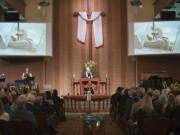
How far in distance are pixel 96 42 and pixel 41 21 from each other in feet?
8.52

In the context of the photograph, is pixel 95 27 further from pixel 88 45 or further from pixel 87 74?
pixel 87 74

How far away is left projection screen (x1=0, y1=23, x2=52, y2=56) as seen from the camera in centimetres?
1841

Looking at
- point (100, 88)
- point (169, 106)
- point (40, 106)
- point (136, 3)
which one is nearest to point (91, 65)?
point (100, 88)

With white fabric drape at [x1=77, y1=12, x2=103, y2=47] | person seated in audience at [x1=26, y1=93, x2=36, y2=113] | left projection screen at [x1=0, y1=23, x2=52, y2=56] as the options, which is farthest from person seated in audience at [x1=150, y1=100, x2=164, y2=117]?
white fabric drape at [x1=77, y1=12, x2=103, y2=47]

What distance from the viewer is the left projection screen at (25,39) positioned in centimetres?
1841

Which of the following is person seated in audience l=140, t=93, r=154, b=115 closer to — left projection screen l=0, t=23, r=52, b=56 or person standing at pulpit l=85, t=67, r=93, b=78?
person standing at pulpit l=85, t=67, r=93, b=78

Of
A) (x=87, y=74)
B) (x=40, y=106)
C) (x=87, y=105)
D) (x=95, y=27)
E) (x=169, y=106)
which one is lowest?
(x=87, y=105)

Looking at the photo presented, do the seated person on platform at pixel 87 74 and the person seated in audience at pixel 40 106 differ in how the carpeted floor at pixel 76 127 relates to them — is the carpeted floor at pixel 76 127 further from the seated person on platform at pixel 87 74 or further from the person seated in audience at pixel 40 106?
the seated person on platform at pixel 87 74

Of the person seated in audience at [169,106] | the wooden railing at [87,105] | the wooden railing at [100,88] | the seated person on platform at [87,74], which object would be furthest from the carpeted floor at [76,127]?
the wooden railing at [100,88]

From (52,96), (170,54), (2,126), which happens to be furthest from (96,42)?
(2,126)

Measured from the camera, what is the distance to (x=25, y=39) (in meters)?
18.6

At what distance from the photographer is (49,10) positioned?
19.3 meters

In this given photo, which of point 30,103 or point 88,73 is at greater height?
point 88,73

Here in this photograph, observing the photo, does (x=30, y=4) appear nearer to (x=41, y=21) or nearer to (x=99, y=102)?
(x=41, y=21)
